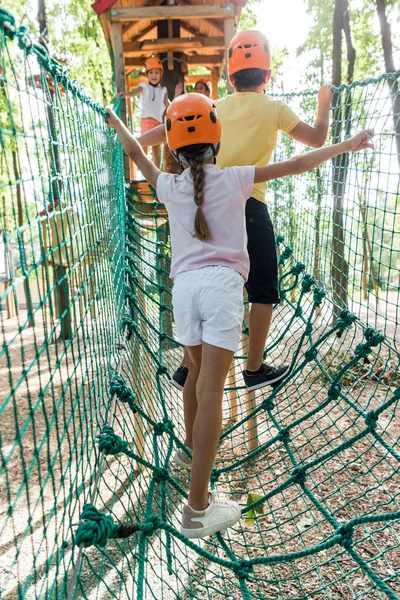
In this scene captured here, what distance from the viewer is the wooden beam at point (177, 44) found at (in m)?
4.29

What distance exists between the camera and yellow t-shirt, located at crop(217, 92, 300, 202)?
1640 mm

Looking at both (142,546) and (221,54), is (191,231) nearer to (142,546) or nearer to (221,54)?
(142,546)

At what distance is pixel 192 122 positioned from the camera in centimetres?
128

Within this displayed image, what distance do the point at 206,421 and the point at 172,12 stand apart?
10.9 ft

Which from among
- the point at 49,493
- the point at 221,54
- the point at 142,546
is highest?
the point at 221,54

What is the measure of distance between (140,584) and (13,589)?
1.80 meters

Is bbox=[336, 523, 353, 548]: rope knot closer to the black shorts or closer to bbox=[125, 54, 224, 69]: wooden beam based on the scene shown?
the black shorts

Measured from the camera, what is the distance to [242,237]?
1.32 m

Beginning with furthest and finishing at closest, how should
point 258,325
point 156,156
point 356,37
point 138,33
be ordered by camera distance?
1. point 356,37
2. point 138,33
3. point 156,156
4. point 258,325

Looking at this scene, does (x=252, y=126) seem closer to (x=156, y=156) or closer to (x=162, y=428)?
(x=162, y=428)

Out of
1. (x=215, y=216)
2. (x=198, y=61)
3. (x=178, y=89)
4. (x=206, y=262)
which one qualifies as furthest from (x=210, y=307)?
(x=198, y=61)

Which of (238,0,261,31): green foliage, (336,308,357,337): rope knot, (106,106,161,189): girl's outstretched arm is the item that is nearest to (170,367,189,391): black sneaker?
(336,308,357,337): rope knot

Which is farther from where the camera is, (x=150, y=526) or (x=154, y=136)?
(x=154, y=136)

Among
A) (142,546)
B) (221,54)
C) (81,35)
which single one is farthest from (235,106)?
(81,35)
